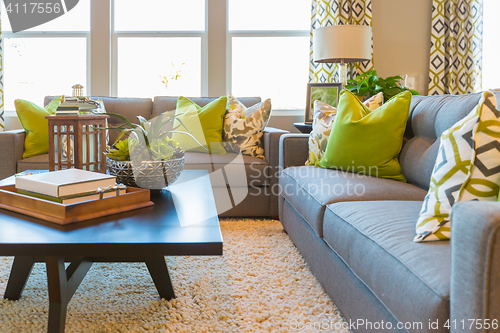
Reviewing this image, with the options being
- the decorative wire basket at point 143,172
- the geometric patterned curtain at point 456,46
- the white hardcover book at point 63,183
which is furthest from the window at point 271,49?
the white hardcover book at point 63,183

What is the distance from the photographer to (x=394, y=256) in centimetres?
103

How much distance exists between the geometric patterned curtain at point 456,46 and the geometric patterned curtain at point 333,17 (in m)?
0.69

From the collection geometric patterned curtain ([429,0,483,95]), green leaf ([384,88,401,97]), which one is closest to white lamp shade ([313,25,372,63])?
green leaf ([384,88,401,97])

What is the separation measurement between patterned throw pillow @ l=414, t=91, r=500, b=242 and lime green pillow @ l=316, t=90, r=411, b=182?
2.70 feet

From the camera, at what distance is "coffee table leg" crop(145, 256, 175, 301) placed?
5.13 feet

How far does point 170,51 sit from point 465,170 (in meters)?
3.64

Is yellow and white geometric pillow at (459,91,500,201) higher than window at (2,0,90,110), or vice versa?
window at (2,0,90,110)

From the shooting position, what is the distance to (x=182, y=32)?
163 inches

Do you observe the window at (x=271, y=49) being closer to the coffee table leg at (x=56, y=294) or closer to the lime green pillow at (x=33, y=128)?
the lime green pillow at (x=33, y=128)

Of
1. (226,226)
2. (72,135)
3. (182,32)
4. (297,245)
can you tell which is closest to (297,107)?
(182,32)

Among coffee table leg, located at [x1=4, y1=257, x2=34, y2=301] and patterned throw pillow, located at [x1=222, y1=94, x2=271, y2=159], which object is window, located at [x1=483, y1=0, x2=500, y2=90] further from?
coffee table leg, located at [x1=4, y1=257, x2=34, y2=301]

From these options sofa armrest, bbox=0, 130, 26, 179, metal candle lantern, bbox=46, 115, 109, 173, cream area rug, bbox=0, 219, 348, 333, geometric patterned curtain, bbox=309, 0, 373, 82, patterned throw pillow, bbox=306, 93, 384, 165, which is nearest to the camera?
cream area rug, bbox=0, 219, 348, 333

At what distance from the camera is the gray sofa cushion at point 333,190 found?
164 cm

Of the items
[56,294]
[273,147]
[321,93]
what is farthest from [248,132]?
[56,294]
